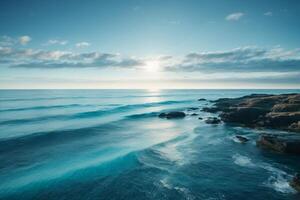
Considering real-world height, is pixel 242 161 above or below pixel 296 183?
below

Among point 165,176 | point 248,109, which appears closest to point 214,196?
point 165,176

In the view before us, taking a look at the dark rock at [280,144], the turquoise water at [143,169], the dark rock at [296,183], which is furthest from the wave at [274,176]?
the dark rock at [280,144]

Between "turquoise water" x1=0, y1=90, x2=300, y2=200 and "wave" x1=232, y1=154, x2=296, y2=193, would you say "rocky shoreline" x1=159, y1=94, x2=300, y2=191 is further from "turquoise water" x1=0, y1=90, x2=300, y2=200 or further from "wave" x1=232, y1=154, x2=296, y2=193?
"turquoise water" x1=0, y1=90, x2=300, y2=200

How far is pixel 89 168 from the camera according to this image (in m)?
22.7

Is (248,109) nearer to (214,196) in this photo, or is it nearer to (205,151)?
(205,151)

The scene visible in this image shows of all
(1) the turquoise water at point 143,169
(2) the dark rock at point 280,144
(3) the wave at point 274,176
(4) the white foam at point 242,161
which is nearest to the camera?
(1) the turquoise water at point 143,169

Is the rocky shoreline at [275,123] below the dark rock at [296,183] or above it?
above

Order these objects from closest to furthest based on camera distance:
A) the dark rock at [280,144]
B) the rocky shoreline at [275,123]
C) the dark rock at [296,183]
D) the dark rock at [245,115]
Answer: the dark rock at [296,183]
the dark rock at [280,144]
the rocky shoreline at [275,123]
the dark rock at [245,115]

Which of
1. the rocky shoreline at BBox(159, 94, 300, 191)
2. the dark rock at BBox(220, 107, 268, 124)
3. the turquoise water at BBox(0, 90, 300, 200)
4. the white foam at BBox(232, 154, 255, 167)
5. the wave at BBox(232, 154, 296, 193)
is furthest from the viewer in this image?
the dark rock at BBox(220, 107, 268, 124)

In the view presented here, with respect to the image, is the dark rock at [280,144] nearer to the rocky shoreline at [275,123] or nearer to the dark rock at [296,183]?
the rocky shoreline at [275,123]

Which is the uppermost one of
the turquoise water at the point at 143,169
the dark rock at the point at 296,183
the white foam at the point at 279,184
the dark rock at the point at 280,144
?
the dark rock at the point at 280,144

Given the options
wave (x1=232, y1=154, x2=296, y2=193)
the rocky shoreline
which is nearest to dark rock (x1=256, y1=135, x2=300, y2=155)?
the rocky shoreline

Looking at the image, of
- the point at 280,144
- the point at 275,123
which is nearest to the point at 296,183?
the point at 280,144

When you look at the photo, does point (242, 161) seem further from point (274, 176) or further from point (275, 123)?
point (275, 123)
